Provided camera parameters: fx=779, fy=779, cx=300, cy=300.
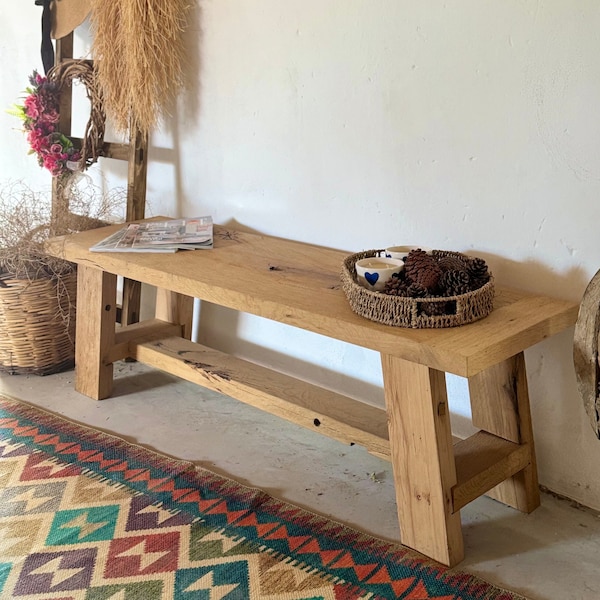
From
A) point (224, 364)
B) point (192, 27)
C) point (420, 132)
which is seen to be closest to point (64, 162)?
point (192, 27)

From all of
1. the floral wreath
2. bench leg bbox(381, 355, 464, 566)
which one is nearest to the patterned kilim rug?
bench leg bbox(381, 355, 464, 566)

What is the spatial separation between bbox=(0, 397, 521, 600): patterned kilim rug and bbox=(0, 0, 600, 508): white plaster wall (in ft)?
1.68

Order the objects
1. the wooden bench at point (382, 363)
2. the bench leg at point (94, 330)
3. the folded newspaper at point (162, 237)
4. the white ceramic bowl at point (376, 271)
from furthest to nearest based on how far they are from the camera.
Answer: the bench leg at point (94, 330) < the folded newspaper at point (162, 237) < the white ceramic bowl at point (376, 271) < the wooden bench at point (382, 363)

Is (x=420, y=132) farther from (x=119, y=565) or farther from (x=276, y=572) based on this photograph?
(x=119, y=565)

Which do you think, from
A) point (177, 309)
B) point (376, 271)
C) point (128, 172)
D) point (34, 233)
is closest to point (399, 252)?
point (376, 271)

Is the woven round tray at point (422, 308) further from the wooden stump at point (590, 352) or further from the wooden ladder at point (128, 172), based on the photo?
the wooden ladder at point (128, 172)

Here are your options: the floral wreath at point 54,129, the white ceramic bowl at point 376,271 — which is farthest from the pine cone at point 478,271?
the floral wreath at point 54,129

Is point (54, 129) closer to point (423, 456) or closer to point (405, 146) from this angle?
point (405, 146)

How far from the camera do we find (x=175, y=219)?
238cm

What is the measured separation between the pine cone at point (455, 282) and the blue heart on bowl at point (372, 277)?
133mm

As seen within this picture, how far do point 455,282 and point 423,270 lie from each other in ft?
0.22

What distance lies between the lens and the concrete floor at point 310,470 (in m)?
1.56

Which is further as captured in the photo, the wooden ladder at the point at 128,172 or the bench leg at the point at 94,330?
the wooden ladder at the point at 128,172

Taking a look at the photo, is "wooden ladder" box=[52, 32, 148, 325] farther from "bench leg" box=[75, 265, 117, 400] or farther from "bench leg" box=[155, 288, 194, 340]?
"bench leg" box=[75, 265, 117, 400]
